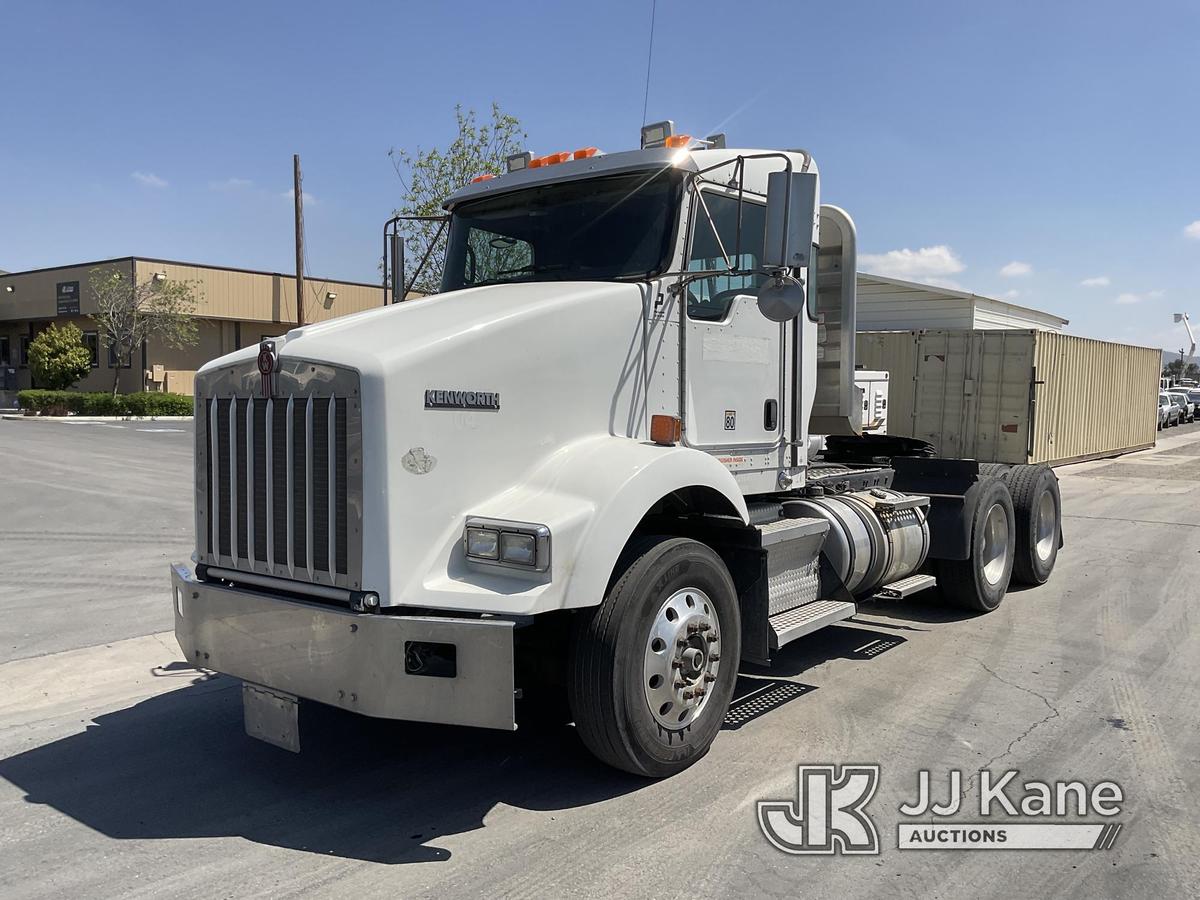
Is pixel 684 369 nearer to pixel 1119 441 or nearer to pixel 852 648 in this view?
pixel 852 648

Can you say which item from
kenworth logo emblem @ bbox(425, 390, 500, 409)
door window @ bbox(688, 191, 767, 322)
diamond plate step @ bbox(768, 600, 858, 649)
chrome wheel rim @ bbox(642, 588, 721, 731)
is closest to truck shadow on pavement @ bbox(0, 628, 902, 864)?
chrome wheel rim @ bbox(642, 588, 721, 731)

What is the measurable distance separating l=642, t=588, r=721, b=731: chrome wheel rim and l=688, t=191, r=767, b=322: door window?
1570 mm

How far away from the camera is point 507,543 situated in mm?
3701

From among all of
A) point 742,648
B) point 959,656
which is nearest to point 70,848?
point 742,648

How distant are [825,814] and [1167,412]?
47.5 m

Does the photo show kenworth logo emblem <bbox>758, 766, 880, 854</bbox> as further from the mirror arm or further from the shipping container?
the shipping container

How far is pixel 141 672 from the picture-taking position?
19.5ft

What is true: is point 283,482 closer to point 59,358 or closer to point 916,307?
point 916,307

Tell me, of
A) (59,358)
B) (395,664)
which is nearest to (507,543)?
(395,664)

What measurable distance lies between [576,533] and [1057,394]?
18.0 m

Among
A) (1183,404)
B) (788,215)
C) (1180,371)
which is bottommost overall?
(1183,404)

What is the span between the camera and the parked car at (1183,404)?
156ft

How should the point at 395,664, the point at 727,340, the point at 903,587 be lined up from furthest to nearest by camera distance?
the point at 903,587
the point at 727,340
the point at 395,664

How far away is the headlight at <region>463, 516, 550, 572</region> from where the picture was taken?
365 centimetres
